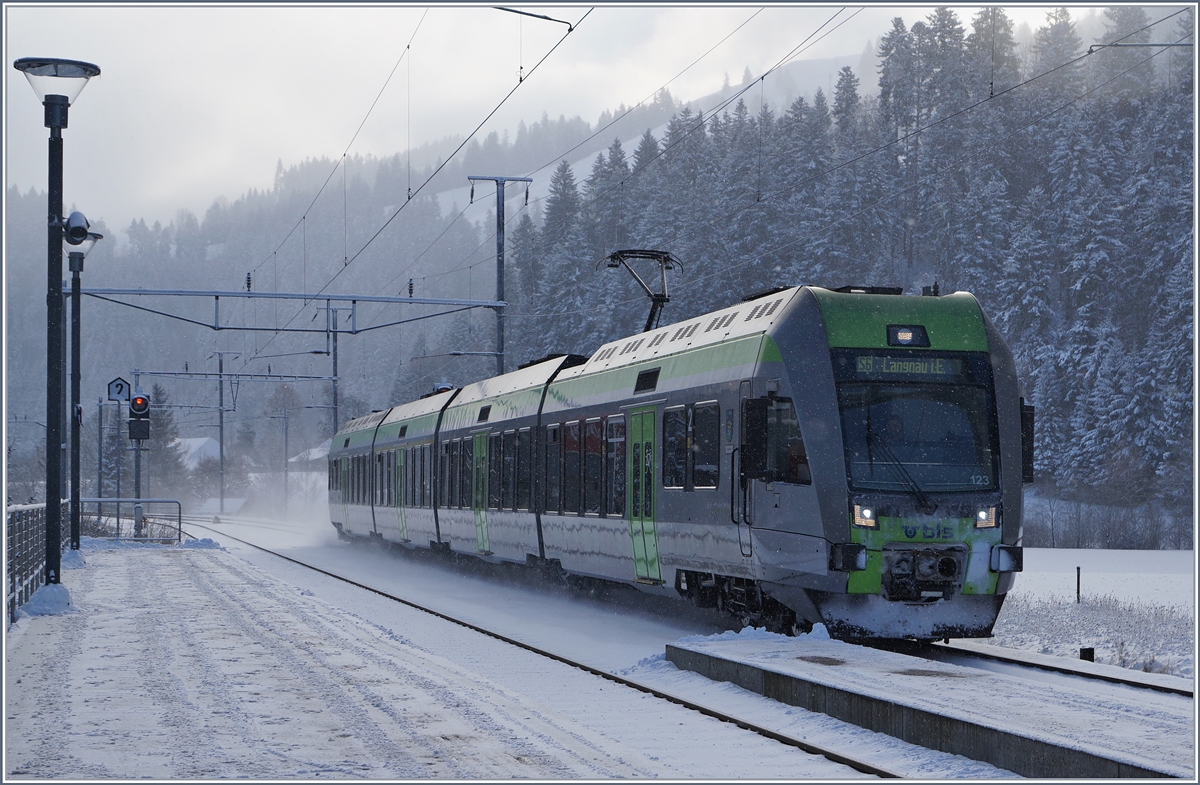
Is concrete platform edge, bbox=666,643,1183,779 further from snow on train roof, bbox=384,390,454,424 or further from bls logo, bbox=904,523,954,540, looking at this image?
snow on train roof, bbox=384,390,454,424

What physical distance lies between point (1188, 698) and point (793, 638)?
11.7 feet

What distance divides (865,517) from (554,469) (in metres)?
8.48

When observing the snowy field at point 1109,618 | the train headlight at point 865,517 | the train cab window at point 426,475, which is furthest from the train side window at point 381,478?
the train headlight at point 865,517

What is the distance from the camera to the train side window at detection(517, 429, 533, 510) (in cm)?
2181

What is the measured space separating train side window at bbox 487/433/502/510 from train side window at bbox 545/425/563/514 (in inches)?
107

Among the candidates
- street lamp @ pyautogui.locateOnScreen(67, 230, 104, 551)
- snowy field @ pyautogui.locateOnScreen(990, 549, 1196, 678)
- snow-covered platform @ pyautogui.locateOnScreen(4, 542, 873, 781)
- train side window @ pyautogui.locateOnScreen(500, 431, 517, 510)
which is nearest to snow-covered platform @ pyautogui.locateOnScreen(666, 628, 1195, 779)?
snow-covered platform @ pyautogui.locateOnScreen(4, 542, 873, 781)

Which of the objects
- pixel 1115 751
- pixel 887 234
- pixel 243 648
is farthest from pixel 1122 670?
pixel 887 234

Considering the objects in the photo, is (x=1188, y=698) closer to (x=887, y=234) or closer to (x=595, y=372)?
(x=595, y=372)

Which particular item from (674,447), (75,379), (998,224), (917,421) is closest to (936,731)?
(917,421)

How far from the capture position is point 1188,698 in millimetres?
9688

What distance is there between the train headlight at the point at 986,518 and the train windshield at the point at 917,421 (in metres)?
0.22

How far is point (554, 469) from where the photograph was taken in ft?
67.3

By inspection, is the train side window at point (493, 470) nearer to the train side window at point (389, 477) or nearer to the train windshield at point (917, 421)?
the train side window at point (389, 477)

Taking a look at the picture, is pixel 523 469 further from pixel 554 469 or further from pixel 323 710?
pixel 323 710
